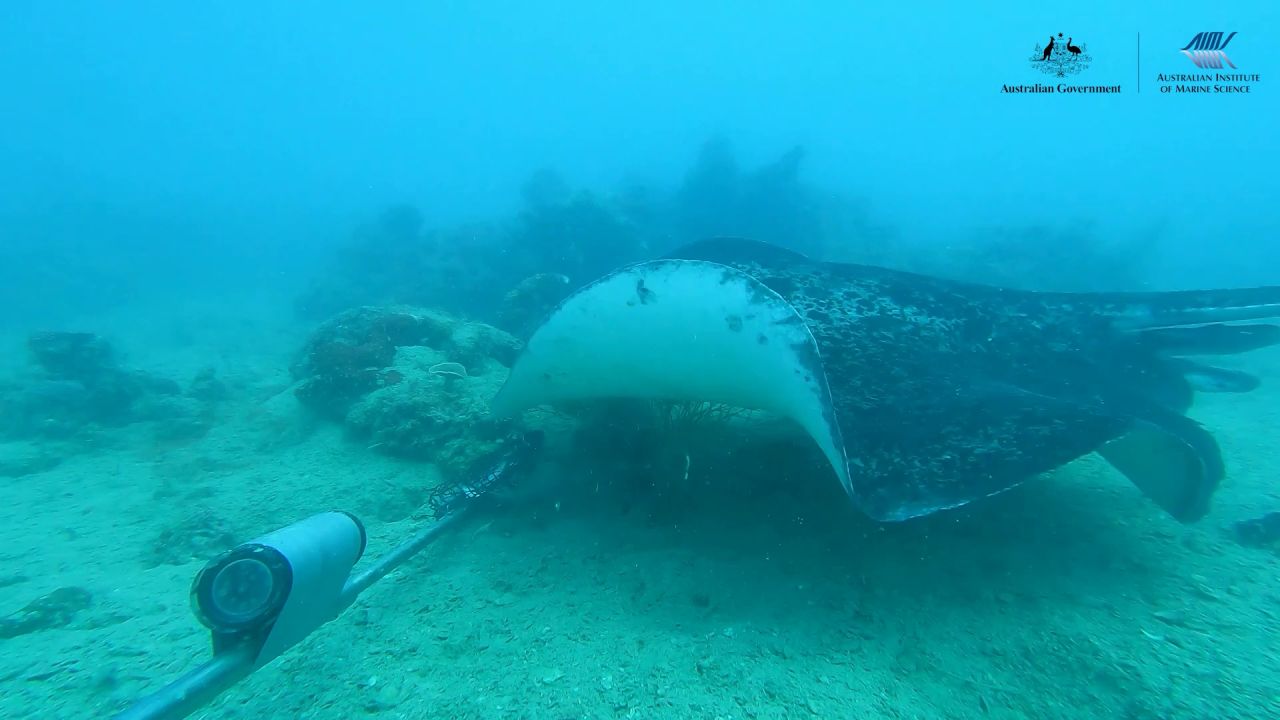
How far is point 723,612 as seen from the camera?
106 inches

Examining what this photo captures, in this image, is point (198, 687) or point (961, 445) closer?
point (198, 687)

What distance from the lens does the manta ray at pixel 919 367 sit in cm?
222

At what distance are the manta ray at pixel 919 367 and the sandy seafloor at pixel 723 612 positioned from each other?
0.68 meters

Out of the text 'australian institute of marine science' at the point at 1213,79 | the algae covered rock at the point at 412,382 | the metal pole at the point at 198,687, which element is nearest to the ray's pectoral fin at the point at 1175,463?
the metal pole at the point at 198,687

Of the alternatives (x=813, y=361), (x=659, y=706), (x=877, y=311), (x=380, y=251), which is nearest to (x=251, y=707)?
(x=659, y=706)

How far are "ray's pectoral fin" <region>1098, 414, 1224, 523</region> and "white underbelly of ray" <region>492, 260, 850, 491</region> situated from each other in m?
1.57

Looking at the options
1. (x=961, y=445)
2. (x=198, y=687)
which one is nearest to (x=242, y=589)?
(x=198, y=687)

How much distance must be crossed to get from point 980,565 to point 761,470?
1.48 meters

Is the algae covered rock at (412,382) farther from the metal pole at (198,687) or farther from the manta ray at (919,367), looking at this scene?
the metal pole at (198,687)

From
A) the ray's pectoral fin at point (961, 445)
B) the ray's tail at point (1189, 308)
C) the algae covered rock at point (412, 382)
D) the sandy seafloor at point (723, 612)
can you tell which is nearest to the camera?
the ray's pectoral fin at point (961, 445)

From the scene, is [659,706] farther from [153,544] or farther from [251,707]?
[153,544]

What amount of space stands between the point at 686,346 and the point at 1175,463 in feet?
8.76

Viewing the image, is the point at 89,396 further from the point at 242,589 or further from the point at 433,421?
the point at 242,589

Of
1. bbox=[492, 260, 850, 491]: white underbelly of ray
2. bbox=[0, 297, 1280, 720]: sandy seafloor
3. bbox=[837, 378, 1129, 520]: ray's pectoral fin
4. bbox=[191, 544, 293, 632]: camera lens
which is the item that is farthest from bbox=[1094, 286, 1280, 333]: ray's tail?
bbox=[191, 544, 293, 632]: camera lens
